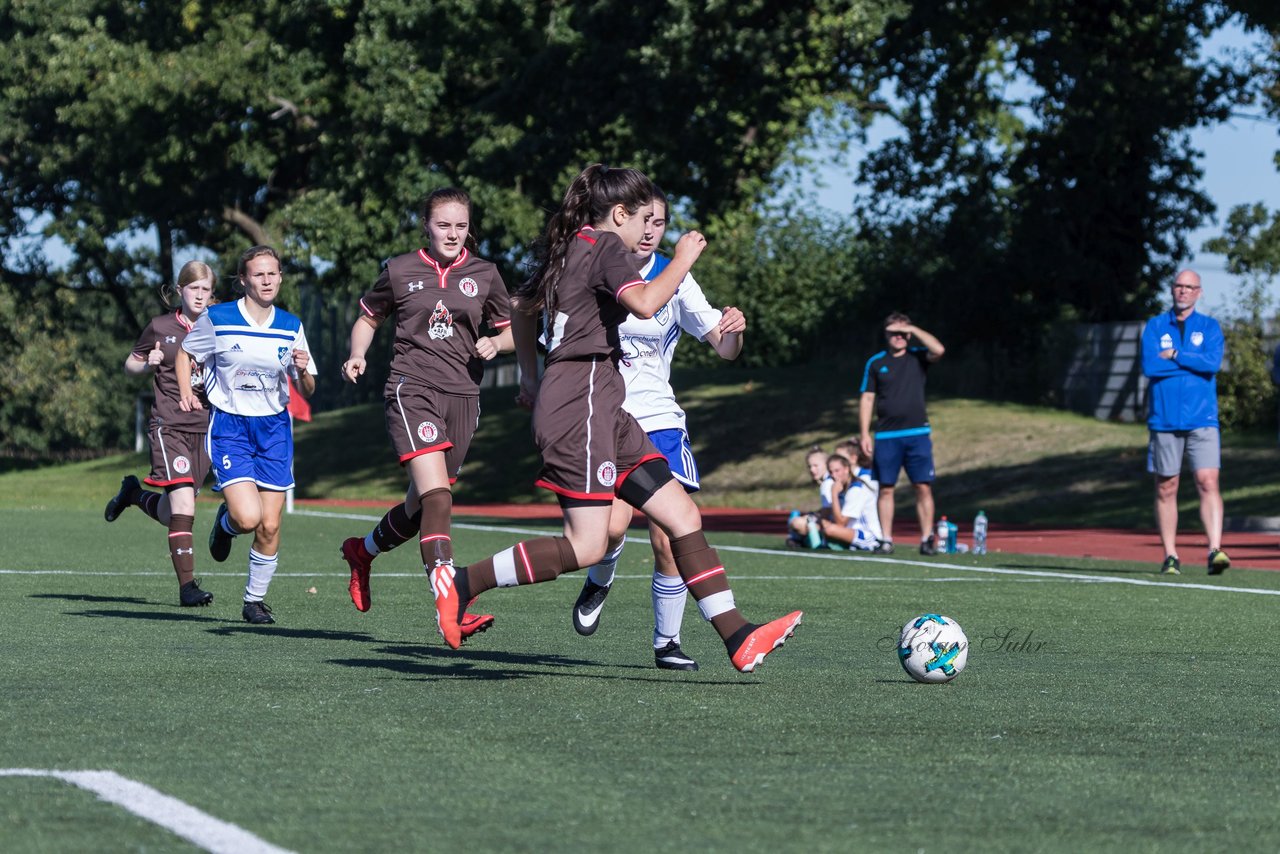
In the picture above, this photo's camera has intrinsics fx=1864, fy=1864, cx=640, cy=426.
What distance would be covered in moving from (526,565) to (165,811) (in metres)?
2.55

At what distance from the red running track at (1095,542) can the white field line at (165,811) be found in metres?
10.9

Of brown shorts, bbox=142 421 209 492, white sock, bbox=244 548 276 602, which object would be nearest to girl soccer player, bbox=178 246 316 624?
white sock, bbox=244 548 276 602

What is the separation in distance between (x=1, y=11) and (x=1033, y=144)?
24277mm

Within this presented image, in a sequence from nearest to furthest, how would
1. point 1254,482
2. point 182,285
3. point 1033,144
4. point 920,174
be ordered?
1. point 182,285
2. point 1254,482
3. point 920,174
4. point 1033,144

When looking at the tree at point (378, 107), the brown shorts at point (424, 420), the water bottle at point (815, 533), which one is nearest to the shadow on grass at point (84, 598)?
the brown shorts at point (424, 420)

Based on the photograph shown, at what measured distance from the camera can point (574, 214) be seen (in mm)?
6777

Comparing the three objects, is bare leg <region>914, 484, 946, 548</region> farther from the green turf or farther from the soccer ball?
the soccer ball

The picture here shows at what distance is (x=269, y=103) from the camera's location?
36375 mm

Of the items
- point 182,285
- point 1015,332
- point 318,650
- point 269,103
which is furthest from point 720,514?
point 318,650

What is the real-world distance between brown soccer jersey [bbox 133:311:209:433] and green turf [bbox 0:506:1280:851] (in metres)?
1.25

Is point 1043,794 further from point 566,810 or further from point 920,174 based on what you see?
point 920,174

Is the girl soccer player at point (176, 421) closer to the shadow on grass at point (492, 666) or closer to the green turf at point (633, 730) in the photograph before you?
the green turf at point (633, 730)

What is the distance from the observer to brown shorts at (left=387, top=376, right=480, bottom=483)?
833cm

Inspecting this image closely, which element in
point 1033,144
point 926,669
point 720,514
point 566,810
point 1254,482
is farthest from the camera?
point 1033,144
